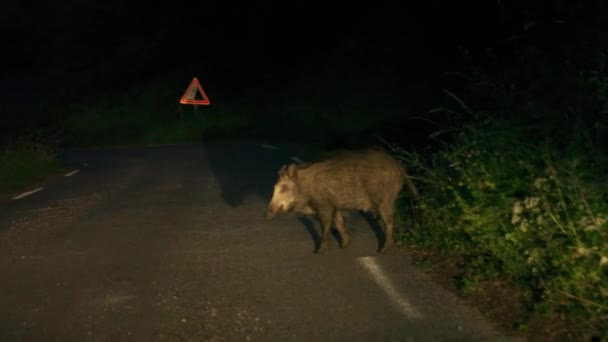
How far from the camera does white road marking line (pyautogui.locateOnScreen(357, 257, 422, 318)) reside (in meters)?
7.33

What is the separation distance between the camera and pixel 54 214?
1377 cm

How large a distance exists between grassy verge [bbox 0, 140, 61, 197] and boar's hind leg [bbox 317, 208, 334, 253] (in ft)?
31.7

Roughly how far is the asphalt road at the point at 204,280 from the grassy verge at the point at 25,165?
13.9ft

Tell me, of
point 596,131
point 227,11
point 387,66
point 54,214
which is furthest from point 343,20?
point 596,131

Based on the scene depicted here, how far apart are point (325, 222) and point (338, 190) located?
1.29 ft

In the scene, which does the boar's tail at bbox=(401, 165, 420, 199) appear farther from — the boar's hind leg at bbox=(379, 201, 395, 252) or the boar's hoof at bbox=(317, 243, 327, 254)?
the boar's hoof at bbox=(317, 243, 327, 254)

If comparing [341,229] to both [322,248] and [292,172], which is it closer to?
[322,248]

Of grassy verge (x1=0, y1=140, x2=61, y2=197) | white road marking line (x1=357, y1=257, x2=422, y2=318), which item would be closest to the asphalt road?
white road marking line (x1=357, y1=257, x2=422, y2=318)

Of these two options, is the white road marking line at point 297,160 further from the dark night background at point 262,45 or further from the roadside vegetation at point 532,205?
the roadside vegetation at point 532,205

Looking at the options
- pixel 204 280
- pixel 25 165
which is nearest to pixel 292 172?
pixel 204 280

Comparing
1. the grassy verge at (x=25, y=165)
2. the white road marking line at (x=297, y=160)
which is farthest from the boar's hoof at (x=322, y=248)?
the grassy verge at (x=25, y=165)

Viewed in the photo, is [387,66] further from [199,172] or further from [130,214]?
[130,214]

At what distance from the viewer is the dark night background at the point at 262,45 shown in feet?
44.7

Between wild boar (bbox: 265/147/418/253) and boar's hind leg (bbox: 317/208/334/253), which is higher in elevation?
wild boar (bbox: 265/147/418/253)
